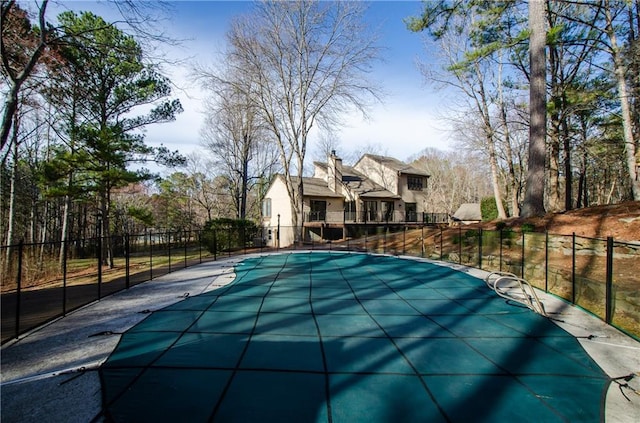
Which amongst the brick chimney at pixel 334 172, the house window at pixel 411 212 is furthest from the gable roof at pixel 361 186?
the house window at pixel 411 212

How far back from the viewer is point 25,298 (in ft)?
25.7

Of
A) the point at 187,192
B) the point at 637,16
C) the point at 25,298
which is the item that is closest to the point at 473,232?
the point at 637,16

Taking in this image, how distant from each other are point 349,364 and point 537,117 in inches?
490

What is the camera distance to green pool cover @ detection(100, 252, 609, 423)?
2729 millimetres

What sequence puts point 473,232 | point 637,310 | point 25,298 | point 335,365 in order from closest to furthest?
point 335,365 → point 637,310 → point 25,298 → point 473,232

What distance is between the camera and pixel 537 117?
11.6m

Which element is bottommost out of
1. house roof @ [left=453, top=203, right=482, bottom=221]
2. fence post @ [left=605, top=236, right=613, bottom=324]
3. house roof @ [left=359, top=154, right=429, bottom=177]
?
fence post @ [left=605, top=236, right=613, bottom=324]

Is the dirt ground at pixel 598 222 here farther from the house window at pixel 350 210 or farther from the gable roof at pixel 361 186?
the gable roof at pixel 361 186

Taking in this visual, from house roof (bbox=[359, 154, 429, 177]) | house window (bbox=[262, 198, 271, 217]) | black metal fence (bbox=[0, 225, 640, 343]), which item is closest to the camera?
black metal fence (bbox=[0, 225, 640, 343])

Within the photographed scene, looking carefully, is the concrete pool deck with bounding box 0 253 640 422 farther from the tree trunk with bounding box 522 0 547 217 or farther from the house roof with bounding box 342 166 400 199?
the house roof with bounding box 342 166 400 199

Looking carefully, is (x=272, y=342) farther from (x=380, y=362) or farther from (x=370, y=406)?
(x=370, y=406)

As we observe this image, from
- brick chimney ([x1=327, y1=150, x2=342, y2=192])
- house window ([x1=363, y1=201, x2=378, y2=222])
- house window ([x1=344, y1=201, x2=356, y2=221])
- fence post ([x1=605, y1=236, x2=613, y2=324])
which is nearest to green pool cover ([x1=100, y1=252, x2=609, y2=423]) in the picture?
fence post ([x1=605, y1=236, x2=613, y2=324])

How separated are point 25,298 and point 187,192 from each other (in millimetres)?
28214

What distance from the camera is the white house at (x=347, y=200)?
23.9 m
